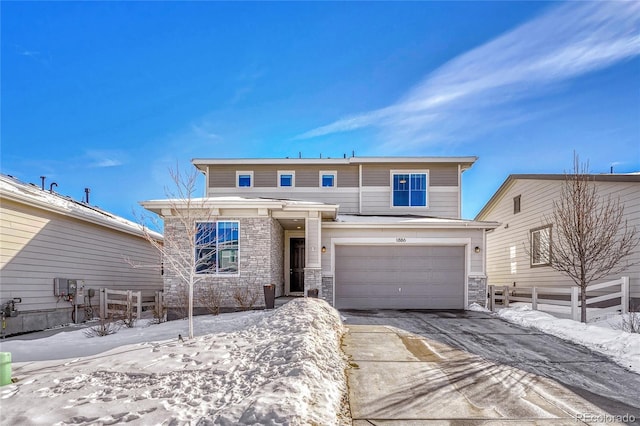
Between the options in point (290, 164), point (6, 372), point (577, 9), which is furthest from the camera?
point (290, 164)

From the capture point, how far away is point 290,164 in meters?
15.6

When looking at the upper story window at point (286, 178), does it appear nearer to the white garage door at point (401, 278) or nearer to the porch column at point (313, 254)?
the porch column at point (313, 254)

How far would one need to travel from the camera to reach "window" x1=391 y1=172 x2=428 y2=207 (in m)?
15.4

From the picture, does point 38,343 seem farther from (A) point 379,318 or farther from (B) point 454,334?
(B) point 454,334

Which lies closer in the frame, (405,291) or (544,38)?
(544,38)

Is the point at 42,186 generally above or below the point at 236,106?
below

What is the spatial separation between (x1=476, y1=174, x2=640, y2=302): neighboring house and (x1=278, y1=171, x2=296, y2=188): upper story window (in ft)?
30.9

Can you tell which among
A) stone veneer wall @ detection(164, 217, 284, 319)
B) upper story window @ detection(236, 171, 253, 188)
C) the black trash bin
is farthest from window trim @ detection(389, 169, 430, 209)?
the black trash bin

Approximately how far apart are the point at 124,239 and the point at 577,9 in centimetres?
1716

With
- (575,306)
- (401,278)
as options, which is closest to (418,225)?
(401,278)

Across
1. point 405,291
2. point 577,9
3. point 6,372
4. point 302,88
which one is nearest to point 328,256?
point 405,291

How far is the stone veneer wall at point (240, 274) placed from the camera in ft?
35.3

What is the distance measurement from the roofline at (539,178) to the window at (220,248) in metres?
10.5

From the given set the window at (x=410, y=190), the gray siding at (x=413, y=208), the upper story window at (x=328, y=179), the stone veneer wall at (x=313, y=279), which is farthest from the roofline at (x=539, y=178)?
the stone veneer wall at (x=313, y=279)
